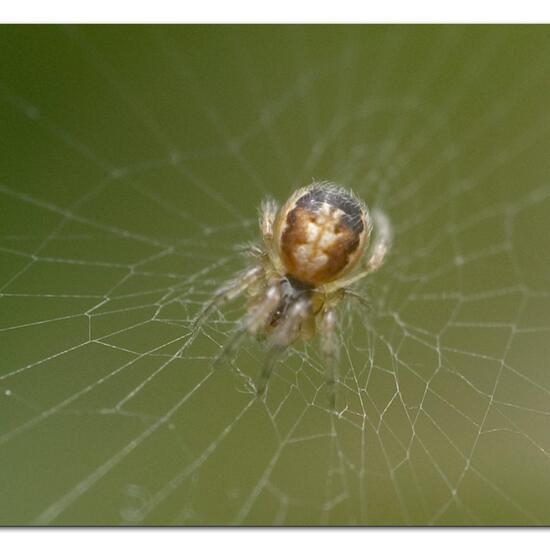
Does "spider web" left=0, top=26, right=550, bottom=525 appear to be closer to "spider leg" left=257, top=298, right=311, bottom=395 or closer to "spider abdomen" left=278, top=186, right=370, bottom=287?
"spider leg" left=257, top=298, right=311, bottom=395

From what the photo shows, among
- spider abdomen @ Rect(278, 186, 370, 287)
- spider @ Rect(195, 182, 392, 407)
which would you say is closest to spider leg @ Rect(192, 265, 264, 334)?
spider @ Rect(195, 182, 392, 407)

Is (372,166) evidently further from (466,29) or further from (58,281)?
(58,281)


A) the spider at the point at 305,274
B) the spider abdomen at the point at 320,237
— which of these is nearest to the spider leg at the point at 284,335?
the spider at the point at 305,274

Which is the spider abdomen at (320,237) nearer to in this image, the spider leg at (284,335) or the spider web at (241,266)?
the spider leg at (284,335)

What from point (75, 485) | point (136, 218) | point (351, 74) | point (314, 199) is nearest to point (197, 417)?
point (75, 485)

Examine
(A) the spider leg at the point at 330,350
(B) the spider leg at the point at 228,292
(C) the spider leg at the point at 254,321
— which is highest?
(B) the spider leg at the point at 228,292

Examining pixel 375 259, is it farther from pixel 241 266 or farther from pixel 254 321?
pixel 241 266

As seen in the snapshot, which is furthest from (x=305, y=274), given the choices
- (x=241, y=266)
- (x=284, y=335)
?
(x=241, y=266)

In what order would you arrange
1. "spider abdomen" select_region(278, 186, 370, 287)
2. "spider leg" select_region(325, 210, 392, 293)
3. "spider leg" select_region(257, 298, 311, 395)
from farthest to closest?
"spider leg" select_region(325, 210, 392, 293)
"spider abdomen" select_region(278, 186, 370, 287)
"spider leg" select_region(257, 298, 311, 395)
